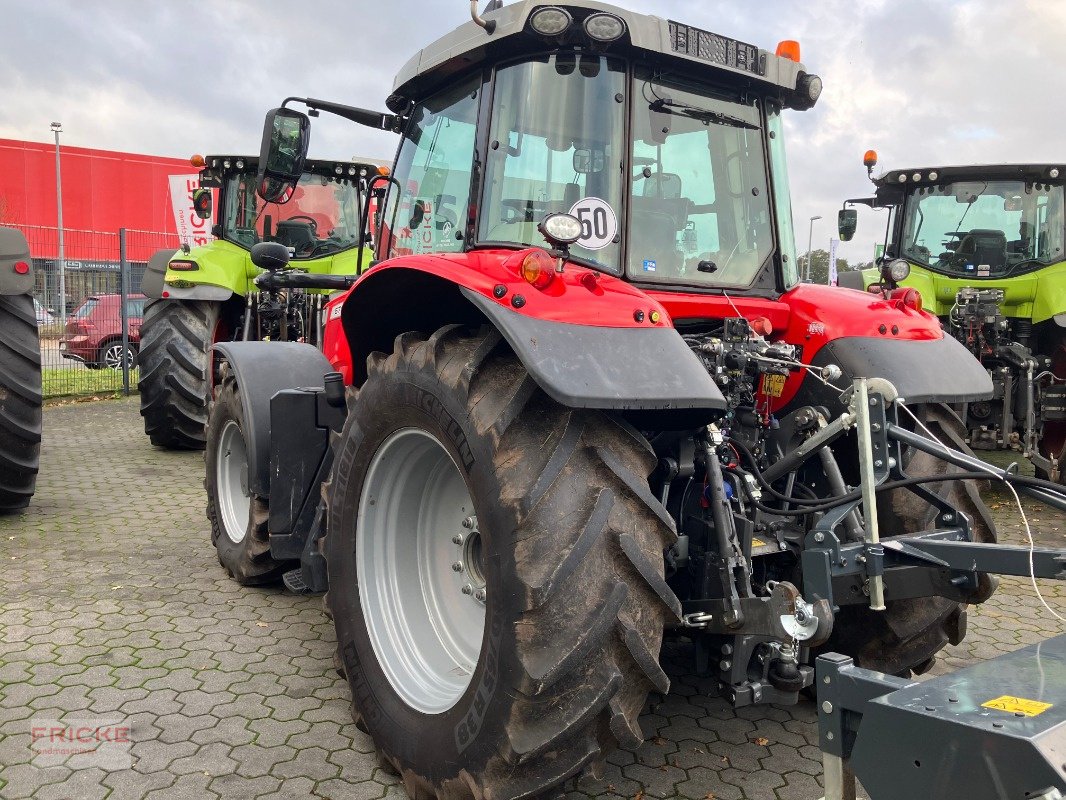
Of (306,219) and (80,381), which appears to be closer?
(306,219)

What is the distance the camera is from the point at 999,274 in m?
8.38

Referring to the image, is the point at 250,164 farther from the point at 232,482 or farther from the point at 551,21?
the point at 551,21

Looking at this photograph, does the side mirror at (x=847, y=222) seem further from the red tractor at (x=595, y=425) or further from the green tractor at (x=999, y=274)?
the red tractor at (x=595, y=425)

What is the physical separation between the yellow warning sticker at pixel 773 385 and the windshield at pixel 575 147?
75 centimetres

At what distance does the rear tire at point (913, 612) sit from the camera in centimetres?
309

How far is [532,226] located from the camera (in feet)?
9.69

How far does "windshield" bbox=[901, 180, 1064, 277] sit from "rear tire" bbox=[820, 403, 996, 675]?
613cm

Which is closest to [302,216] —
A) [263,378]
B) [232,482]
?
[232,482]

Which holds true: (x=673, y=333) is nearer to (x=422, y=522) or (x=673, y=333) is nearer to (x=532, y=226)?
(x=532, y=226)

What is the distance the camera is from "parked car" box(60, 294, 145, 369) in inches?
533

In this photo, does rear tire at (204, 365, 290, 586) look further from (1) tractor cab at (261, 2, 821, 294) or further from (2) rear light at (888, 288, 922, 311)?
(2) rear light at (888, 288, 922, 311)

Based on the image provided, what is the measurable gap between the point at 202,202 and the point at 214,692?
6332 mm

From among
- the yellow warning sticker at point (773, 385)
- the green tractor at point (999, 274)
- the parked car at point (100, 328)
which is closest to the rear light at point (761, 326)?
the yellow warning sticker at point (773, 385)

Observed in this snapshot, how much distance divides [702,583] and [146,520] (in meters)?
4.57
